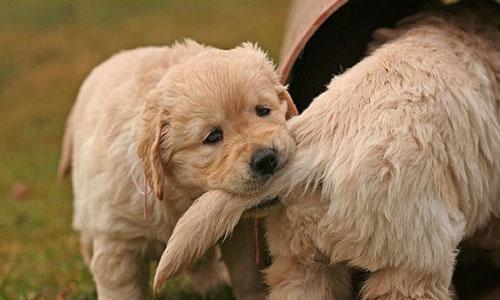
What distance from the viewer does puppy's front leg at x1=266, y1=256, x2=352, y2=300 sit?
3.83 m

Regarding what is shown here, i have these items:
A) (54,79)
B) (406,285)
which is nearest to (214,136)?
(406,285)

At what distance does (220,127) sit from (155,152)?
1.00ft

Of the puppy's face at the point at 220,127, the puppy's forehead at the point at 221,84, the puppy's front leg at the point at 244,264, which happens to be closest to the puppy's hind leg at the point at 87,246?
the puppy's front leg at the point at 244,264

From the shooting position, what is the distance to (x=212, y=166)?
3908 millimetres

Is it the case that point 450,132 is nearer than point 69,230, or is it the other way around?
point 450,132

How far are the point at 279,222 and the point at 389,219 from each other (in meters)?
0.54

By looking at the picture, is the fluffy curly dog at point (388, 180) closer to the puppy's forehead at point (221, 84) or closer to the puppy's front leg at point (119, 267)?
the puppy's forehead at point (221, 84)

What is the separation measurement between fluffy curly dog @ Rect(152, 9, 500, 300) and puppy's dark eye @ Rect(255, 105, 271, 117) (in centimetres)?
16

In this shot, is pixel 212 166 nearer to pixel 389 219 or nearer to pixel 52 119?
pixel 389 219

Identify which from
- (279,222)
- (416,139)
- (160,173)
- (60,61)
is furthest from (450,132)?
(60,61)

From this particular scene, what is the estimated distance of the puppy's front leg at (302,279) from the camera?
383 centimetres

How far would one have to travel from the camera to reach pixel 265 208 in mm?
3809

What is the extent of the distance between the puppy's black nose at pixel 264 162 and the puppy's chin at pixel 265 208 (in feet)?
0.42

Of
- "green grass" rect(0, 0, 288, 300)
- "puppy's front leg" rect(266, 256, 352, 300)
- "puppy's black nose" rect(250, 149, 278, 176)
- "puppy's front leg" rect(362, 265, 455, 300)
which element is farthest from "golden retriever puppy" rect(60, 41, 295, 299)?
"green grass" rect(0, 0, 288, 300)
